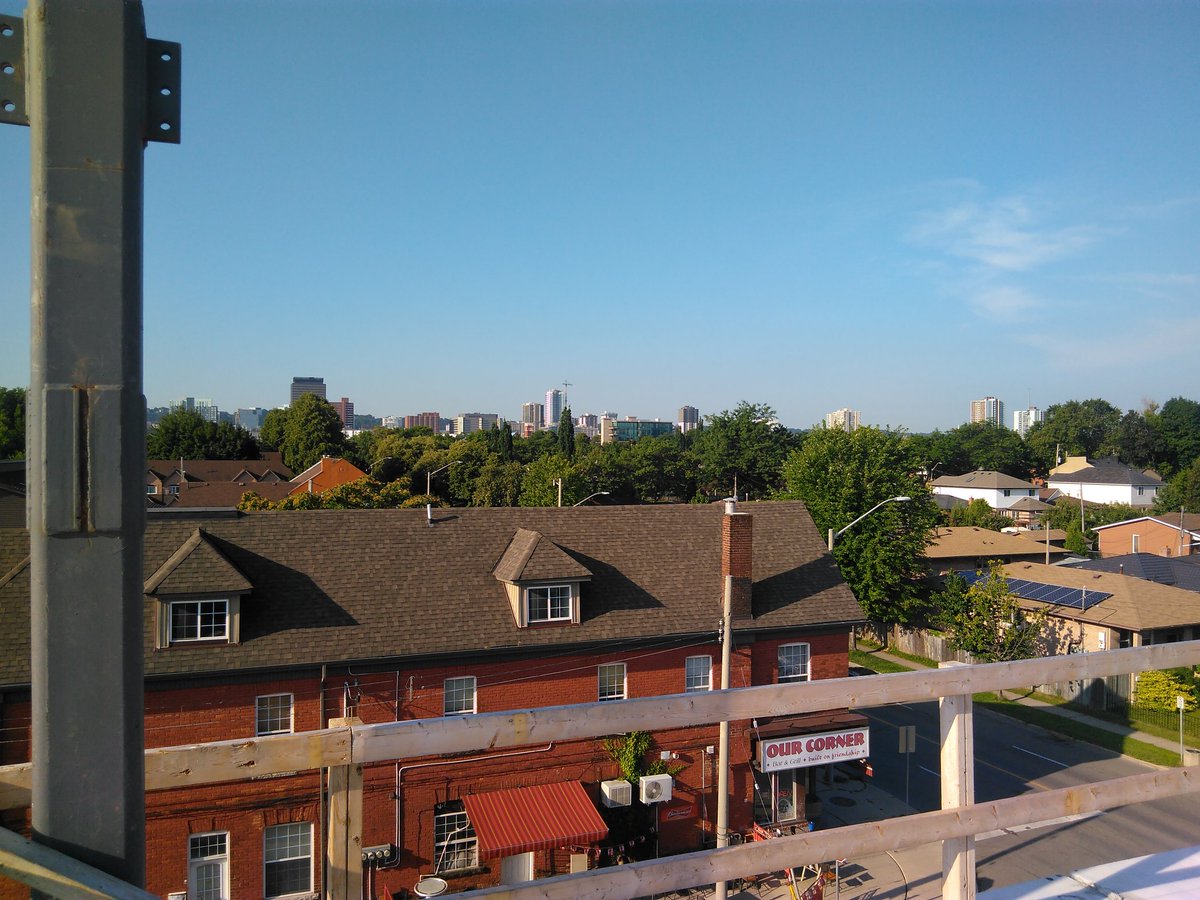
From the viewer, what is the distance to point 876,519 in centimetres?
4288

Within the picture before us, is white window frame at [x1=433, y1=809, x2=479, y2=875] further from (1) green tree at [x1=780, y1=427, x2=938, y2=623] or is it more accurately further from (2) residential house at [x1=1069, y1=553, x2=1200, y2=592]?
(2) residential house at [x1=1069, y1=553, x2=1200, y2=592]

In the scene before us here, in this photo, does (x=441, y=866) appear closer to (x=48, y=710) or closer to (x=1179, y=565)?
(x=48, y=710)

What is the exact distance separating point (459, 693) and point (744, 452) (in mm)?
64710

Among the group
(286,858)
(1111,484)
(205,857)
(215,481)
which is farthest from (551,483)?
(1111,484)

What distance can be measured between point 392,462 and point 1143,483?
89.6m

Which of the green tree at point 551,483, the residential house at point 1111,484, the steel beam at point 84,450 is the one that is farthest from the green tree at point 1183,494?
the steel beam at point 84,450

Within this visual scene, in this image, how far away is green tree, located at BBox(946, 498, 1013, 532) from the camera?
272ft

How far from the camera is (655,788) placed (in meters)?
20.3

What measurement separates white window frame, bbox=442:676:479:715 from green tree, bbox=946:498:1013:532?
2709 inches

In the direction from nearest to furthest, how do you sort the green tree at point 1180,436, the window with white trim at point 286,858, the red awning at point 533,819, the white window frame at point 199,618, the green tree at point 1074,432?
the window with white trim at point 286,858 → the red awning at point 533,819 → the white window frame at point 199,618 → the green tree at point 1180,436 → the green tree at point 1074,432

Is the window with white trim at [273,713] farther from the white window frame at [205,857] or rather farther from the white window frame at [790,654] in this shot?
Result: the white window frame at [790,654]

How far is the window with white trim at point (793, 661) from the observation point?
79.5 ft

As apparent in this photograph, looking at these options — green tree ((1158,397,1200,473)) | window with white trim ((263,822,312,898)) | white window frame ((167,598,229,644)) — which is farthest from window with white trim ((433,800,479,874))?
green tree ((1158,397,1200,473))

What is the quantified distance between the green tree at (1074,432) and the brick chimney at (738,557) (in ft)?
432
